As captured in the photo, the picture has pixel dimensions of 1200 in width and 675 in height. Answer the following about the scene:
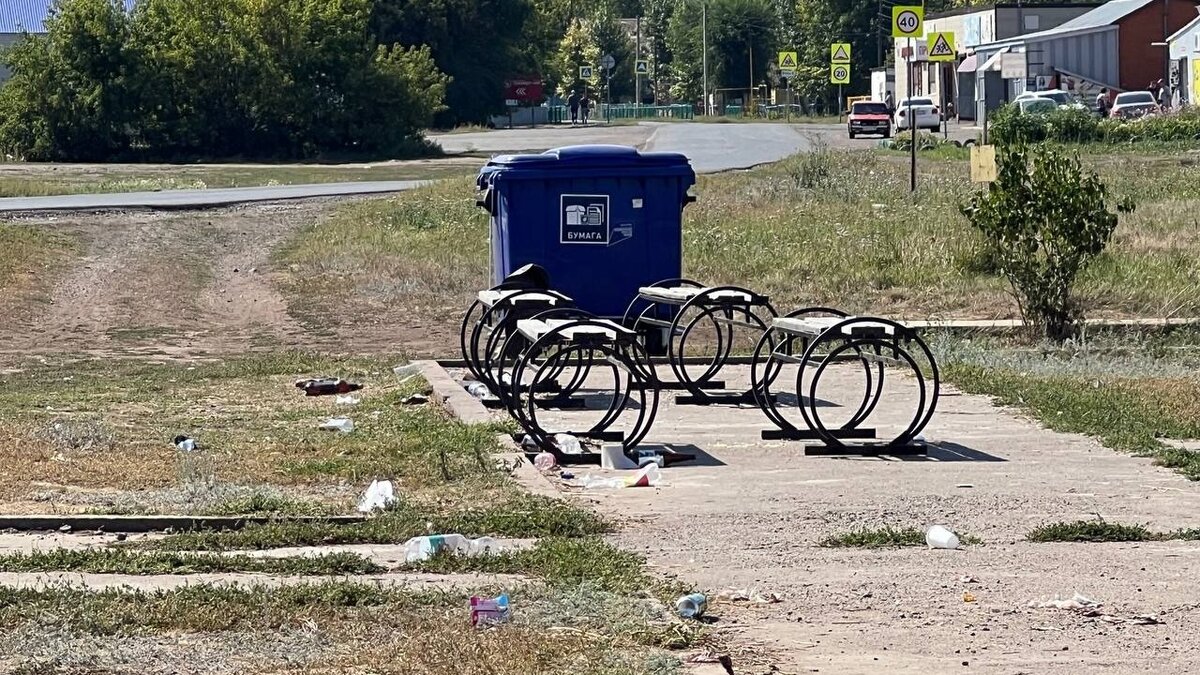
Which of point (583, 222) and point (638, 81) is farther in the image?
point (638, 81)

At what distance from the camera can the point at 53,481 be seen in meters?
8.91

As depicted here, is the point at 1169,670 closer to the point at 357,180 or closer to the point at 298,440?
the point at 298,440

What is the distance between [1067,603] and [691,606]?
1.36 metres

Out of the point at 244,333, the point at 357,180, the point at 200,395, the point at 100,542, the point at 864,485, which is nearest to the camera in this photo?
the point at 100,542

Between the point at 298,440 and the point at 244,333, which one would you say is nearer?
the point at 298,440

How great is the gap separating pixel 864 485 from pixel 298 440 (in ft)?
11.7

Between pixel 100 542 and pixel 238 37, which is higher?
pixel 238 37

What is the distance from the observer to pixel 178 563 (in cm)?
685

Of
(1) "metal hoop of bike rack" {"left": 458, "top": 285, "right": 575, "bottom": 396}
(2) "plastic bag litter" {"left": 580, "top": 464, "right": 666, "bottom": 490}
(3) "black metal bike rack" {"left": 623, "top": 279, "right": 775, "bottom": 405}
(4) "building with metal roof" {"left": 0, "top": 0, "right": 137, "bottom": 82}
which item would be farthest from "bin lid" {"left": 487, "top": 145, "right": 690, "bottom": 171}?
(4) "building with metal roof" {"left": 0, "top": 0, "right": 137, "bottom": 82}

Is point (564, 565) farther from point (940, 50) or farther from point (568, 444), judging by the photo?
point (940, 50)

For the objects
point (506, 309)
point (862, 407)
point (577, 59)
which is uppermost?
point (577, 59)

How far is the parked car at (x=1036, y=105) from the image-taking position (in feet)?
164

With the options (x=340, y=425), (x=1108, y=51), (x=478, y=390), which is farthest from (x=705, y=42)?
(x=340, y=425)

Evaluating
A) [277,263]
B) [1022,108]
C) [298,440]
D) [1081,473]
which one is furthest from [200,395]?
[1022,108]
